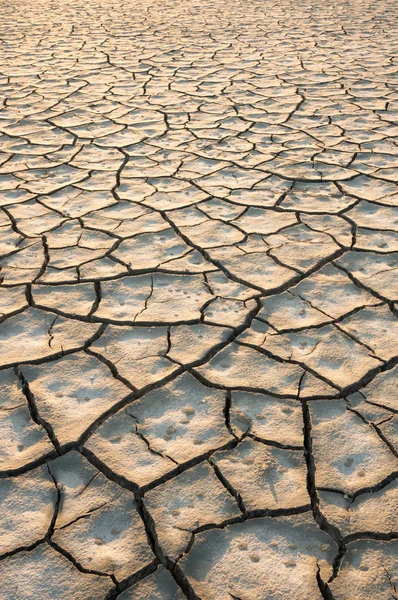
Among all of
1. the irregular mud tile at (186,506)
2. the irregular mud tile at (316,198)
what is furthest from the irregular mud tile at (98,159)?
the irregular mud tile at (186,506)

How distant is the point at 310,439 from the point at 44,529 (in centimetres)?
74

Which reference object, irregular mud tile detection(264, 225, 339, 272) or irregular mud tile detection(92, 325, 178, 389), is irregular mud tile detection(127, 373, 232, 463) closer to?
irregular mud tile detection(92, 325, 178, 389)

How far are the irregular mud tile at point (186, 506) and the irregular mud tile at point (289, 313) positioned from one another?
712mm

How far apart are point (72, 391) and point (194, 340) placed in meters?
0.45

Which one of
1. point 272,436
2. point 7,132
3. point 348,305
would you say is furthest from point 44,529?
point 7,132

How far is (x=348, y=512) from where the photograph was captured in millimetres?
1444

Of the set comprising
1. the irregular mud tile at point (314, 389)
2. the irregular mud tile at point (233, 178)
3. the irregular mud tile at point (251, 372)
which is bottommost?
the irregular mud tile at point (314, 389)

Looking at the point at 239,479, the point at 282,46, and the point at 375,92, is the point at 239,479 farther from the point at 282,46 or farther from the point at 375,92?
the point at 282,46

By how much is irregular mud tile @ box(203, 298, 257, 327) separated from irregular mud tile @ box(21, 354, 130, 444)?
1.48ft

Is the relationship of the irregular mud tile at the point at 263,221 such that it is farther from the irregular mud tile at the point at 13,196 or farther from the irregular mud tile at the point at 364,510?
the irregular mud tile at the point at 364,510

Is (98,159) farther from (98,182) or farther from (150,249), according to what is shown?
(150,249)

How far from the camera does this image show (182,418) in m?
1.71

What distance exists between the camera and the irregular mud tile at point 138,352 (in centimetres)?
187

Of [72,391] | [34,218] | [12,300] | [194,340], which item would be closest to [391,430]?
[194,340]
